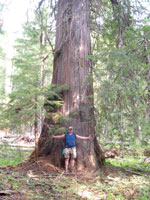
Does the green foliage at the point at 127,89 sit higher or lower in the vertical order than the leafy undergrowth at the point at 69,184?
higher

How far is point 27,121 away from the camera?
6.30m

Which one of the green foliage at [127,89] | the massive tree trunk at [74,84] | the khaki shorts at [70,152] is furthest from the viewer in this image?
the massive tree trunk at [74,84]

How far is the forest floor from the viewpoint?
4.52 m

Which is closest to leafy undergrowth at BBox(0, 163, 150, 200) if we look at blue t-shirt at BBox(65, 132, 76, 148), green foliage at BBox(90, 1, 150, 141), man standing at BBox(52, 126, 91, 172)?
man standing at BBox(52, 126, 91, 172)

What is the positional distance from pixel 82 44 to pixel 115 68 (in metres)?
2.75

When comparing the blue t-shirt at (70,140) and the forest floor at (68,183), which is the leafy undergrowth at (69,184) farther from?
the blue t-shirt at (70,140)

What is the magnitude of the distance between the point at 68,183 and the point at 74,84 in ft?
10.2

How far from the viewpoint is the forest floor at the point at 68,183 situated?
452cm

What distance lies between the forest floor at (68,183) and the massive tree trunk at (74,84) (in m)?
0.47

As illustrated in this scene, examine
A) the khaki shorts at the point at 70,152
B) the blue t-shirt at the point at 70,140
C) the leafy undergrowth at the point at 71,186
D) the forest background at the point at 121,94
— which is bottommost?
the leafy undergrowth at the point at 71,186

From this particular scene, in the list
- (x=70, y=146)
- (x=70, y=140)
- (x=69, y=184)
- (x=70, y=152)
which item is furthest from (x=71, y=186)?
(x=70, y=140)

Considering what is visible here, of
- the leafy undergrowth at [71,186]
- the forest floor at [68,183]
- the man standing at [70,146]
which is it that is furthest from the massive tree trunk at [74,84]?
the leafy undergrowth at [71,186]

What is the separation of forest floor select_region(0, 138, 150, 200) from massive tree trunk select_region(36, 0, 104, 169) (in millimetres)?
471

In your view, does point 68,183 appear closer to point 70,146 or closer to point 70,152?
point 70,152
